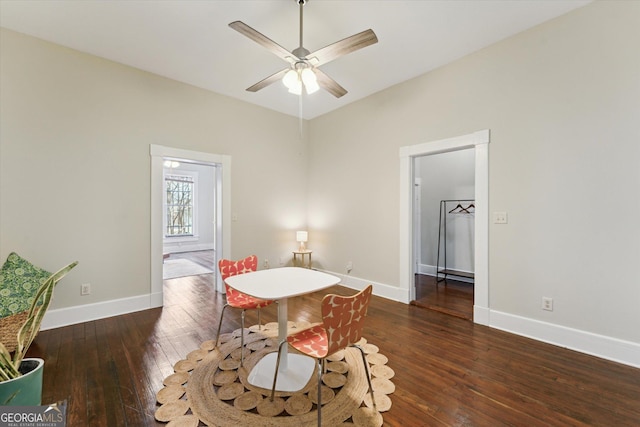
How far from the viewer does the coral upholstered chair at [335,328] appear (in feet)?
4.91

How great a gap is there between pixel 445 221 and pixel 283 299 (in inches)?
173

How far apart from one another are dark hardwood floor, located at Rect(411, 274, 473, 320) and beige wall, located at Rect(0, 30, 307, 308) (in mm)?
3839

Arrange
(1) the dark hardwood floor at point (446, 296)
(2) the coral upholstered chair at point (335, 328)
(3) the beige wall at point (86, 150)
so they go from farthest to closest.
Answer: (1) the dark hardwood floor at point (446, 296), (3) the beige wall at point (86, 150), (2) the coral upholstered chair at point (335, 328)

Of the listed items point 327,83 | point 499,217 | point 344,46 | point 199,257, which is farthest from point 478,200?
point 199,257

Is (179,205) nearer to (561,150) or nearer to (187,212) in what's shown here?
(187,212)

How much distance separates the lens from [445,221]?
5316 millimetres

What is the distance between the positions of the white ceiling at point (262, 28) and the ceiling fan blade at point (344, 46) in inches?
20.9

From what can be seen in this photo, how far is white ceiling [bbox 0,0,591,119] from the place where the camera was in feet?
7.82

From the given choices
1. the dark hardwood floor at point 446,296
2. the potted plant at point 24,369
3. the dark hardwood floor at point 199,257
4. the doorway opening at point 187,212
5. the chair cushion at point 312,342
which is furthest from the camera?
the doorway opening at point 187,212

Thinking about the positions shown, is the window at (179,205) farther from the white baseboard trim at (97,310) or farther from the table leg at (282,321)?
the table leg at (282,321)

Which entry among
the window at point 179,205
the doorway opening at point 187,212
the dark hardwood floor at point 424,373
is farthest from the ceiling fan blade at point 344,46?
the window at point 179,205

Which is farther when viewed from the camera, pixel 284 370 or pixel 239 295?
pixel 239 295

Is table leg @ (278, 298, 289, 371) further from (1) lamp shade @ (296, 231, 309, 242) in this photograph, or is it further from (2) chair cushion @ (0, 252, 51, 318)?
(1) lamp shade @ (296, 231, 309, 242)

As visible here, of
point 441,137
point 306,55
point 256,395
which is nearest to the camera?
point 256,395
